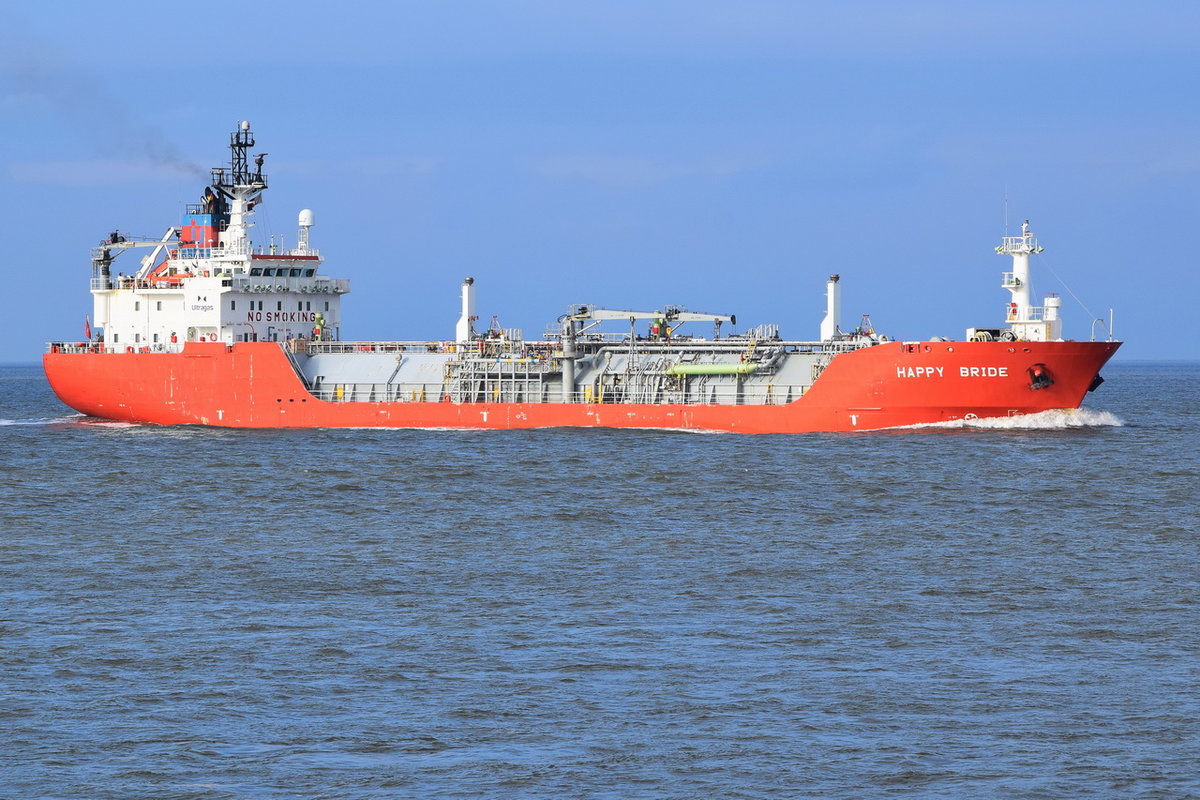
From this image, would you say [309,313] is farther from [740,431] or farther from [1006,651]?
[1006,651]

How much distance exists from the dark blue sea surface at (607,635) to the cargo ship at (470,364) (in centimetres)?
639

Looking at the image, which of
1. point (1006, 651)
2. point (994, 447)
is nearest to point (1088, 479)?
point (994, 447)

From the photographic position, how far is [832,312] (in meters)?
49.1

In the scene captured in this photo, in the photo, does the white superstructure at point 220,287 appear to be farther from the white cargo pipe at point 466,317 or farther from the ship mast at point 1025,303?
the ship mast at point 1025,303

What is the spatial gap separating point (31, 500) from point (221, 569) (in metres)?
12.2

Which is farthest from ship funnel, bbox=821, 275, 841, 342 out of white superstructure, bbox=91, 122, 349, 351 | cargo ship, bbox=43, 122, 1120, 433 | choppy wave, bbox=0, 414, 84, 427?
choppy wave, bbox=0, 414, 84, 427

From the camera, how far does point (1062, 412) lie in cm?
4547

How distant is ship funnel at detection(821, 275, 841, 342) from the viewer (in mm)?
48906

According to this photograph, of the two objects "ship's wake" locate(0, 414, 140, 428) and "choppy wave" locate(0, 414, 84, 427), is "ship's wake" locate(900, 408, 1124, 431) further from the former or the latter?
"choppy wave" locate(0, 414, 84, 427)

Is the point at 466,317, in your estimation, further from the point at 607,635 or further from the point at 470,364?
the point at 607,635

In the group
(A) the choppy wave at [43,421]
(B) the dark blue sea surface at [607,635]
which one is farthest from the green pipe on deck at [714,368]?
(A) the choppy wave at [43,421]

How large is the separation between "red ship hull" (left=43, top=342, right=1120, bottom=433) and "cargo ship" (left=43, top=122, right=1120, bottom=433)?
2.2 inches

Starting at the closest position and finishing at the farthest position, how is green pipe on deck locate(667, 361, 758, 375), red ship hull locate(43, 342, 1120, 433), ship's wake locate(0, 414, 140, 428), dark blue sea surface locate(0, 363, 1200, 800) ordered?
dark blue sea surface locate(0, 363, 1200, 800) < red ship hull locate(43, 342, 1120, 433) < green pipe on deck locate(667, 361, 758, 375) < ship's wake locate(0, 414, 140, 428)

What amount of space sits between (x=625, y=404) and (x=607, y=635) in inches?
1156
